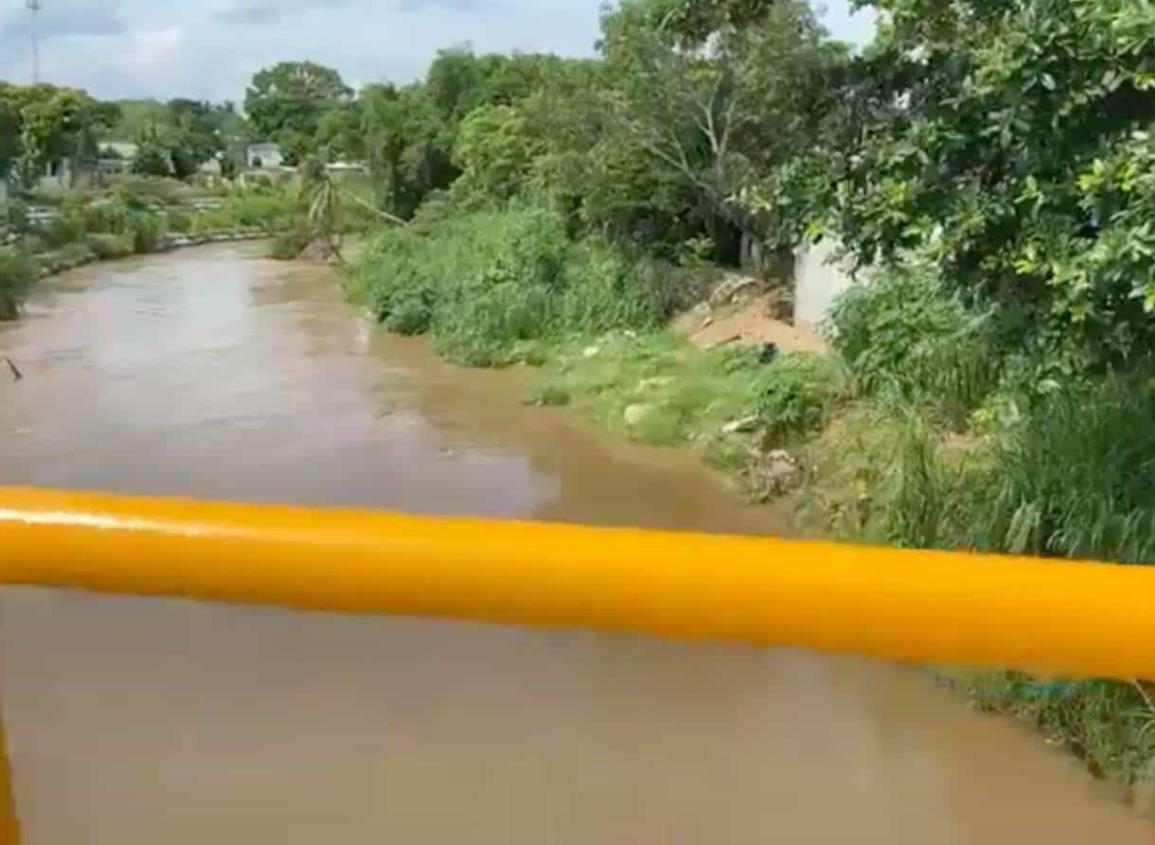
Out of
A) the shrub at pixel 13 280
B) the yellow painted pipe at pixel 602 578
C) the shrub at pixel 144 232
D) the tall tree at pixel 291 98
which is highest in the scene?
the tall tree at pixel 291 98

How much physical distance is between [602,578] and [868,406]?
5.95 metres

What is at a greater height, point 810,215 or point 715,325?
point 810,215

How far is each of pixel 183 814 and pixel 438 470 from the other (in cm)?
595

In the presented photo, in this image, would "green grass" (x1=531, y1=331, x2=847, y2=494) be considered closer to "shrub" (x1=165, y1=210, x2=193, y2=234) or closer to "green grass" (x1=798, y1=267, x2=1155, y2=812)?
"green grass" (x1=798, y1=267, x2=1155, y2=812)

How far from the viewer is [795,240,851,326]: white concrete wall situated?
8055 mm

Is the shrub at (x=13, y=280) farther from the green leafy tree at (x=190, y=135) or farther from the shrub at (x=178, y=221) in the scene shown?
the green leafy tree at (x=190, y=135)

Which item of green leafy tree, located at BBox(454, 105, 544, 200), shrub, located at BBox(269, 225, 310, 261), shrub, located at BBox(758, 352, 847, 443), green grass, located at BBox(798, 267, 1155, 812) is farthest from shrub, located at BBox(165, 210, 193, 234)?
green grass, located at BBox(798, 267, 1155, 812)

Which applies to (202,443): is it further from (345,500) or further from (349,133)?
(349,133)

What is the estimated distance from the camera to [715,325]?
30.2 feet

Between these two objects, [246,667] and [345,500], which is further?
[345,500]

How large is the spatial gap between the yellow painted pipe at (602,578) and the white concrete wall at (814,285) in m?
7.45

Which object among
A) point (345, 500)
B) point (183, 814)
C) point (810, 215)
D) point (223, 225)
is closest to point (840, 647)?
point (183, 814)

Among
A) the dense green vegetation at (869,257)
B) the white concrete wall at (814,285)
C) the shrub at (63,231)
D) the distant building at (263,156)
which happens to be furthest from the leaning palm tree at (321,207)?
the white concrete wall at (814,285)

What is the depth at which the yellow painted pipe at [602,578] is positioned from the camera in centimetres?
47
